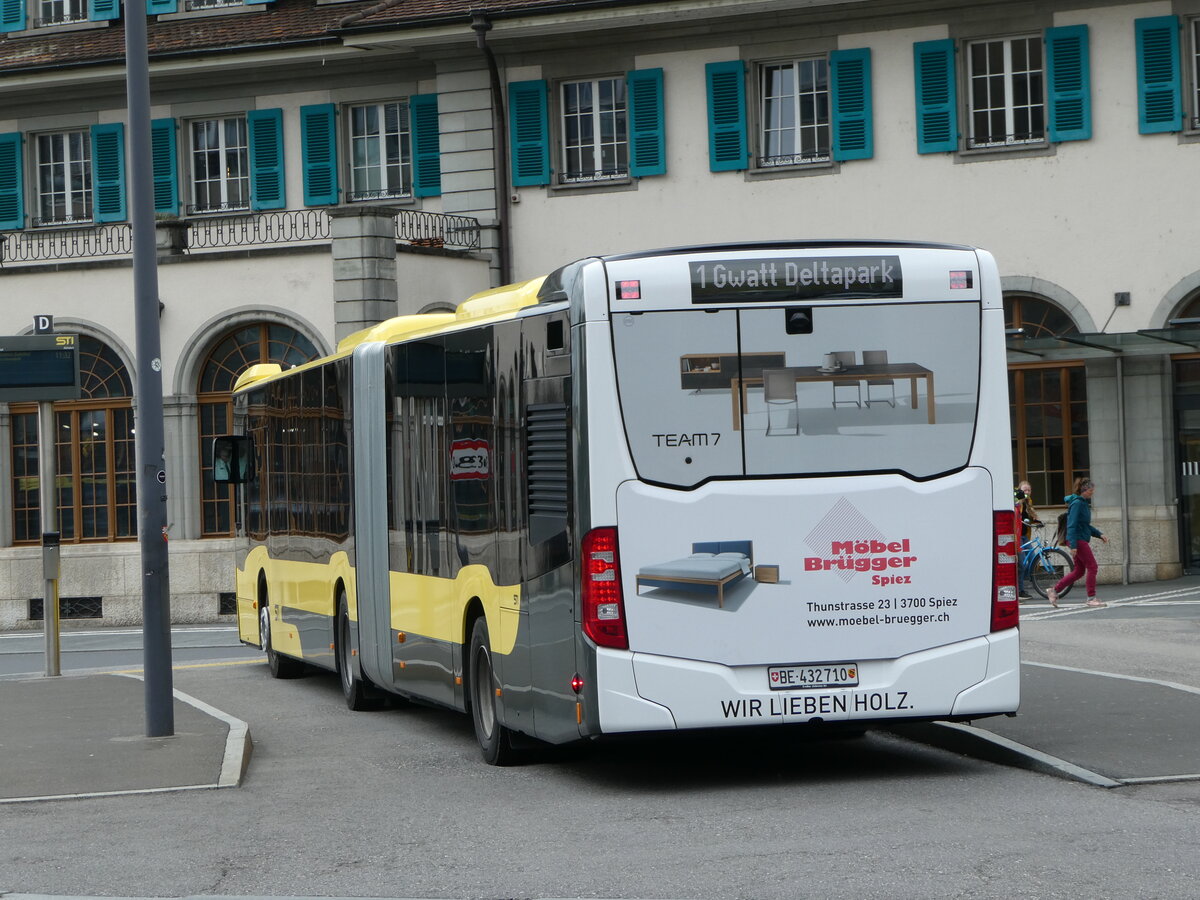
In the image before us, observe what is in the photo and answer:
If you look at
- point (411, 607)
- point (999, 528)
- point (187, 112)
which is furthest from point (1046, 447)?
point (999, 528)

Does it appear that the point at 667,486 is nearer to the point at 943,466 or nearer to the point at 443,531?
the point at 943,466

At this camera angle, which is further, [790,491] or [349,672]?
[349,672]

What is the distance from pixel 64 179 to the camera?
32.9 meters

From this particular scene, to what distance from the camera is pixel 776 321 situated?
10.3 m

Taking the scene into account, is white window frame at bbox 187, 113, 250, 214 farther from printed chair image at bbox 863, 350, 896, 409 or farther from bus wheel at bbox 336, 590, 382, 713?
printed chair image at bbox 863, 350, 896, 409

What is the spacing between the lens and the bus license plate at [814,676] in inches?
402

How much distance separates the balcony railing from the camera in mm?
29797

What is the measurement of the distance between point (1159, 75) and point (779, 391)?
1854 centimetres

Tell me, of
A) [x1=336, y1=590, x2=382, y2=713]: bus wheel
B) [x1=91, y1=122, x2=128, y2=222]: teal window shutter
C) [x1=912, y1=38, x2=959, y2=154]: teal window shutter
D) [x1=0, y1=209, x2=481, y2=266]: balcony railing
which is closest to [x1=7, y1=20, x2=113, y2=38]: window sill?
[x1=91, y1=122, x2=128, y2=222]: teal window shutter

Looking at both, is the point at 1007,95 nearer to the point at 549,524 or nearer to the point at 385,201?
the point at 385,201

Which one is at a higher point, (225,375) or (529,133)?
(529,133)

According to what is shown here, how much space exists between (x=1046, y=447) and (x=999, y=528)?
18010mm

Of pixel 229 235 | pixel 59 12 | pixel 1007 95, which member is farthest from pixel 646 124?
pixel 59 12

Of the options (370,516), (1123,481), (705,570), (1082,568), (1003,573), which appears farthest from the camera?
(1123,481)
